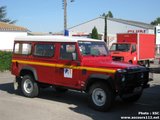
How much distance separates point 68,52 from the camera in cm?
1078

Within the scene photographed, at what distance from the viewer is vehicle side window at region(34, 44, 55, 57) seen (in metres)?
11.3

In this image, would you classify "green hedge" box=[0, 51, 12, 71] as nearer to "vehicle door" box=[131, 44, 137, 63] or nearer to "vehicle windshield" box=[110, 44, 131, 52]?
"vehicle windshield" box=[110, 44, 131, 52]

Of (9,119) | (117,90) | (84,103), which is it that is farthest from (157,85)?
(9,119)

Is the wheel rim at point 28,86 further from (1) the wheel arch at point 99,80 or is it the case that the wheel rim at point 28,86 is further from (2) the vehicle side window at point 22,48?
(1) the wheel arch at point 99,80

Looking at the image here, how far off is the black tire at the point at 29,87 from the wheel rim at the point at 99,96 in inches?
109

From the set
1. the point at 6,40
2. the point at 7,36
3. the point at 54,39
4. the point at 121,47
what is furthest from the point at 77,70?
the point at 7,36

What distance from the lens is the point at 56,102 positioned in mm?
11195

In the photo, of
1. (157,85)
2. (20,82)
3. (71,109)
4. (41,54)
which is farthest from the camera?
(157,85)

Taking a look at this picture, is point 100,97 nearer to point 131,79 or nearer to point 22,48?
point 131,79

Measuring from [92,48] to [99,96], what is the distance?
6.12ft

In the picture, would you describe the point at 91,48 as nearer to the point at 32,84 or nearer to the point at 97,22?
the point at 32,84

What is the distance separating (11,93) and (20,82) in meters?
0.74

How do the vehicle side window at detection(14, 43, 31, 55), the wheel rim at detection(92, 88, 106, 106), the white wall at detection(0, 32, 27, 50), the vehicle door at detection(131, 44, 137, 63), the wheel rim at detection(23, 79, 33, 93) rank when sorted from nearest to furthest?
the wheel rim at detection(92, 88, 106, 106), the wheel rim at detection(23, 79, 33, 93), the vehicle side window at detection(14, 43, 31, 55), the vehicle door at detection(131, 44, 137, 63), the white wall at detection(0, 32, 27, 50)

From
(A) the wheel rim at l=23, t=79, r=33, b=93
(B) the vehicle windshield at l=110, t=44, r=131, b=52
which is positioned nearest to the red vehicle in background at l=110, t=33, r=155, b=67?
(B) the vehicle windshield at l=110, t=44, r=131, b=52
